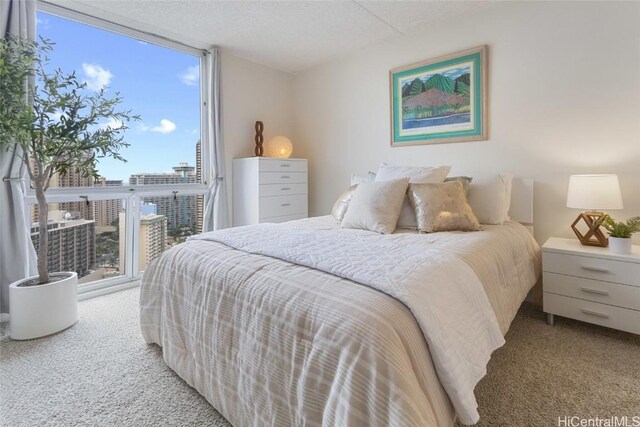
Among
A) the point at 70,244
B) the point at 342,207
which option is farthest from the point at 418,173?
the point at 70,244

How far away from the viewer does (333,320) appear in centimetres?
89

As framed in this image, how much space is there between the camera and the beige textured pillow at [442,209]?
1925 mm

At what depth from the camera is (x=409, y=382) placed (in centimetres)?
77

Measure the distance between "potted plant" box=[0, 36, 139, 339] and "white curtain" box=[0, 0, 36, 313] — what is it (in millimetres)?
124

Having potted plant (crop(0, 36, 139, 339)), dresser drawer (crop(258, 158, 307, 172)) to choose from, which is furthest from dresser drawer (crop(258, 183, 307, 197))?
potted plant (crop(0, 36, 139, 339))

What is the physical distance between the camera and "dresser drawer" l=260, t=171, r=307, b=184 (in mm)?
3260

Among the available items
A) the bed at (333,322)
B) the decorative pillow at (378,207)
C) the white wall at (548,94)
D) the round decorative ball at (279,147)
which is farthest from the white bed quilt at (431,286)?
the round decorative ball at (279,147)

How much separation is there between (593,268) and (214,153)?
3.27m

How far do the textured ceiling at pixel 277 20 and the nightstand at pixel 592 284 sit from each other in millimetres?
2048

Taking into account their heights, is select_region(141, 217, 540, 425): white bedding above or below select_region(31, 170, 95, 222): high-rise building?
below

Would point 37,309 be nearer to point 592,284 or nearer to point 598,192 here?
point 592,284

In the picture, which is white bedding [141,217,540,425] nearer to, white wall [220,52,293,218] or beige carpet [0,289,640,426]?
beige carpet [0,289,640,426]

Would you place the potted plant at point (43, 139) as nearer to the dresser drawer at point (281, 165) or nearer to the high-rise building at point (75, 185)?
the high-rise building at point (75, 185)

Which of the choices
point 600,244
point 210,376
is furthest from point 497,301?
→ point 210,376
